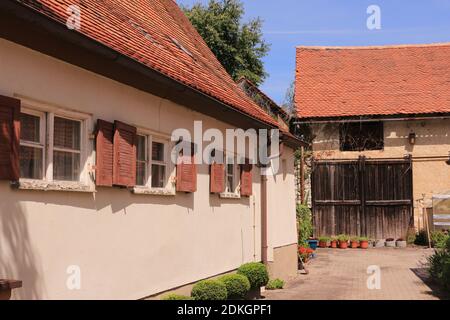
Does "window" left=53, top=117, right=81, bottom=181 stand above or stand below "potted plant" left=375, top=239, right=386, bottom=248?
above

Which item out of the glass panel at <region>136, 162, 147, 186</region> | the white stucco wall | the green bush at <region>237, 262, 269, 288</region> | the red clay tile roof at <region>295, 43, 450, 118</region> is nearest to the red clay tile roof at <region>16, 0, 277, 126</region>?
the white stucco wall

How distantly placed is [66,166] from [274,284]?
25.7ft

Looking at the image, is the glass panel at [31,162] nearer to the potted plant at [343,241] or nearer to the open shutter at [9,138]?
the open shutter at [9,138]

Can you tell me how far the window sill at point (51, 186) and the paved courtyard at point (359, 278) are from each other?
6.41m

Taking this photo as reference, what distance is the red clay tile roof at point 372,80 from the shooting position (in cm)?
2298

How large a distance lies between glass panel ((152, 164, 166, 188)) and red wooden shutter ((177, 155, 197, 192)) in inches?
9.7

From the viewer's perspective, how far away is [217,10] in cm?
3136

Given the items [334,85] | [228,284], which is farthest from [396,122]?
[228,284]

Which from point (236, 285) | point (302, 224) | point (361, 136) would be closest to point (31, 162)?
point (236, 285)

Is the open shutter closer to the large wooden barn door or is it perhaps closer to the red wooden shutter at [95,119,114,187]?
the red wooden shutter at [95,119,114,187]

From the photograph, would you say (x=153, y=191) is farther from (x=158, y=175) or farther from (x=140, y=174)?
(x=158, y=175)

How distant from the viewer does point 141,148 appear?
791 cm

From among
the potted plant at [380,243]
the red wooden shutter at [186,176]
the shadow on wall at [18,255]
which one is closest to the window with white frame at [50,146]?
the shadow on wall at [18,255]

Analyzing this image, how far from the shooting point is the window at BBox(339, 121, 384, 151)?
900 inches
